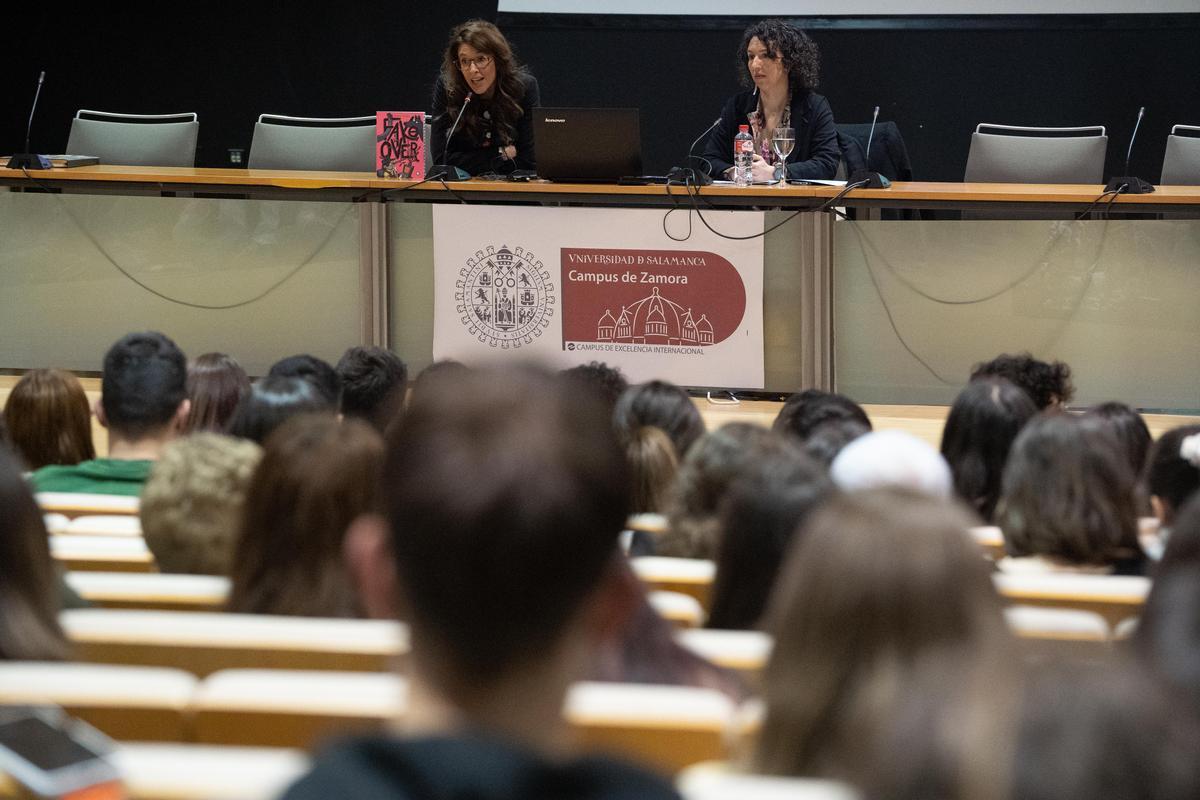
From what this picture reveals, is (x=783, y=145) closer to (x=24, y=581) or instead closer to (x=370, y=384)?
(x=370, y=384)

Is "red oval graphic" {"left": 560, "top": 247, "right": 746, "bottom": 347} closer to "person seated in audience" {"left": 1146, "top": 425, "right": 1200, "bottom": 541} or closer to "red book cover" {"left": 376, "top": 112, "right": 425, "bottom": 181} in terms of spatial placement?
"red book cover" {"left": 376, "top": 112, "right": 425, "bottom": 181}

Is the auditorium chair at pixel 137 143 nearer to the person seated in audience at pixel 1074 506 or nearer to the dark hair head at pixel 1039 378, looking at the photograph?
the dark hair head at pixel 1039 378

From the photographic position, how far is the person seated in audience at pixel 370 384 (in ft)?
12.4

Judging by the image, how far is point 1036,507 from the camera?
2.24 meters

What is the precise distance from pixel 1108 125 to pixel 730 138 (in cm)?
323

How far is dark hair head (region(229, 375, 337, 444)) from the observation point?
2902 millimetres

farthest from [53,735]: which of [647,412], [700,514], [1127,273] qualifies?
[1127,273]

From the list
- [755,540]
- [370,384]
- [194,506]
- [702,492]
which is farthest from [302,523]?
[370,384]

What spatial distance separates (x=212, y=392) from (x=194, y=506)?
1.36m

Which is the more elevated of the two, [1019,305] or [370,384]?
[1019,305]

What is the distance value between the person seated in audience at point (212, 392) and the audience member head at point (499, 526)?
269cm

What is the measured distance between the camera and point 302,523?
191cm

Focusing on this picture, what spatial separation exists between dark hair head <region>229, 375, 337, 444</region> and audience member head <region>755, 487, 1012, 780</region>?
6.02 ft

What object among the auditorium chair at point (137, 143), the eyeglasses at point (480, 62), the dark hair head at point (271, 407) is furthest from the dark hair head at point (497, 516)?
the auditorium chair at point (137, 143)
